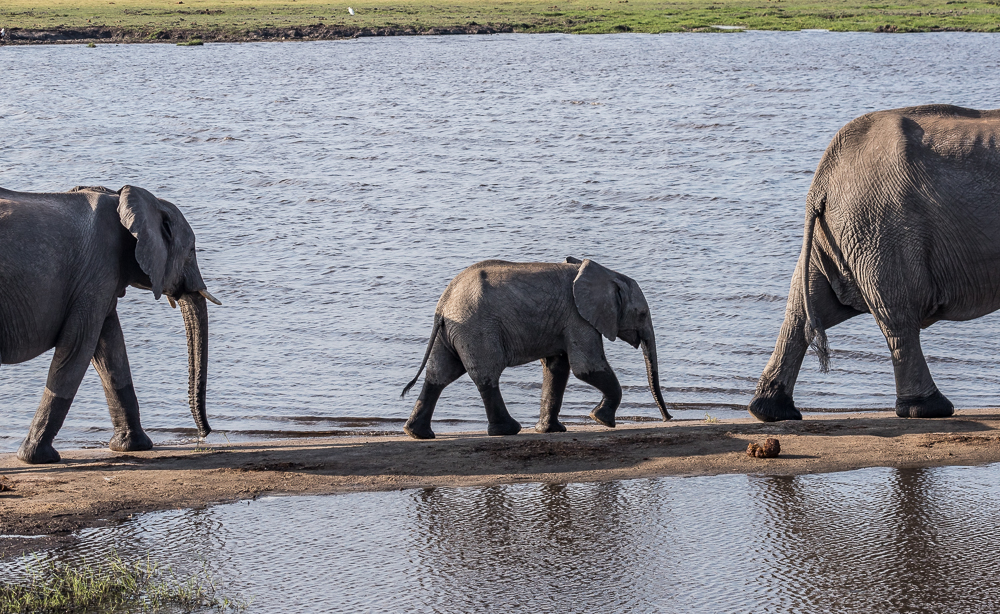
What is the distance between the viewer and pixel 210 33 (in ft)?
194

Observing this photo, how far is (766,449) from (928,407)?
5.90 ft

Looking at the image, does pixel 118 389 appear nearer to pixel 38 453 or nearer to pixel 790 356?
pixel 38 453

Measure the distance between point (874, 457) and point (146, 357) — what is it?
747 cm

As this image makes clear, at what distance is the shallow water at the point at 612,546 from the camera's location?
5.18 meters

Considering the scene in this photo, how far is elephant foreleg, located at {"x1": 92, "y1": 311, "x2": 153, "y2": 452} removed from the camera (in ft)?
26.9

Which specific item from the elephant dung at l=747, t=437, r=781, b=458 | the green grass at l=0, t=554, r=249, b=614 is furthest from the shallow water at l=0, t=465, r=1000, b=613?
the elephant dung at l=747, t=437, r=781, b=458

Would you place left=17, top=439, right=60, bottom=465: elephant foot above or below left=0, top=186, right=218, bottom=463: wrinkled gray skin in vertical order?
below

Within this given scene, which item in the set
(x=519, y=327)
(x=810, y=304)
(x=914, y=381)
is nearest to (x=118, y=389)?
(x=519, y=327)

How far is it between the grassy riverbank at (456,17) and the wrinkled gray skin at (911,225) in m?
53.7

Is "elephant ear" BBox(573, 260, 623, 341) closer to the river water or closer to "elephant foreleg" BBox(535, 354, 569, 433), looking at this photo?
"elephant foreleg" BBox(535, 354, 569, 433)

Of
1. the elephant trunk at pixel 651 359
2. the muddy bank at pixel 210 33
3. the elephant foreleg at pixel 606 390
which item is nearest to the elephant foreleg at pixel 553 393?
the elephant foreleg at pixel 606 390

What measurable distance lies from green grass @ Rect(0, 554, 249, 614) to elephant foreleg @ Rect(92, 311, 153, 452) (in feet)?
9.16

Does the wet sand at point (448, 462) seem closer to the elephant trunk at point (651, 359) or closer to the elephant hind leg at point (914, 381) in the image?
the elephant hind leg at point (914, 381)

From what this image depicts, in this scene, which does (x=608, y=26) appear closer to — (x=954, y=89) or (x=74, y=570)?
(x=954, y=89)
